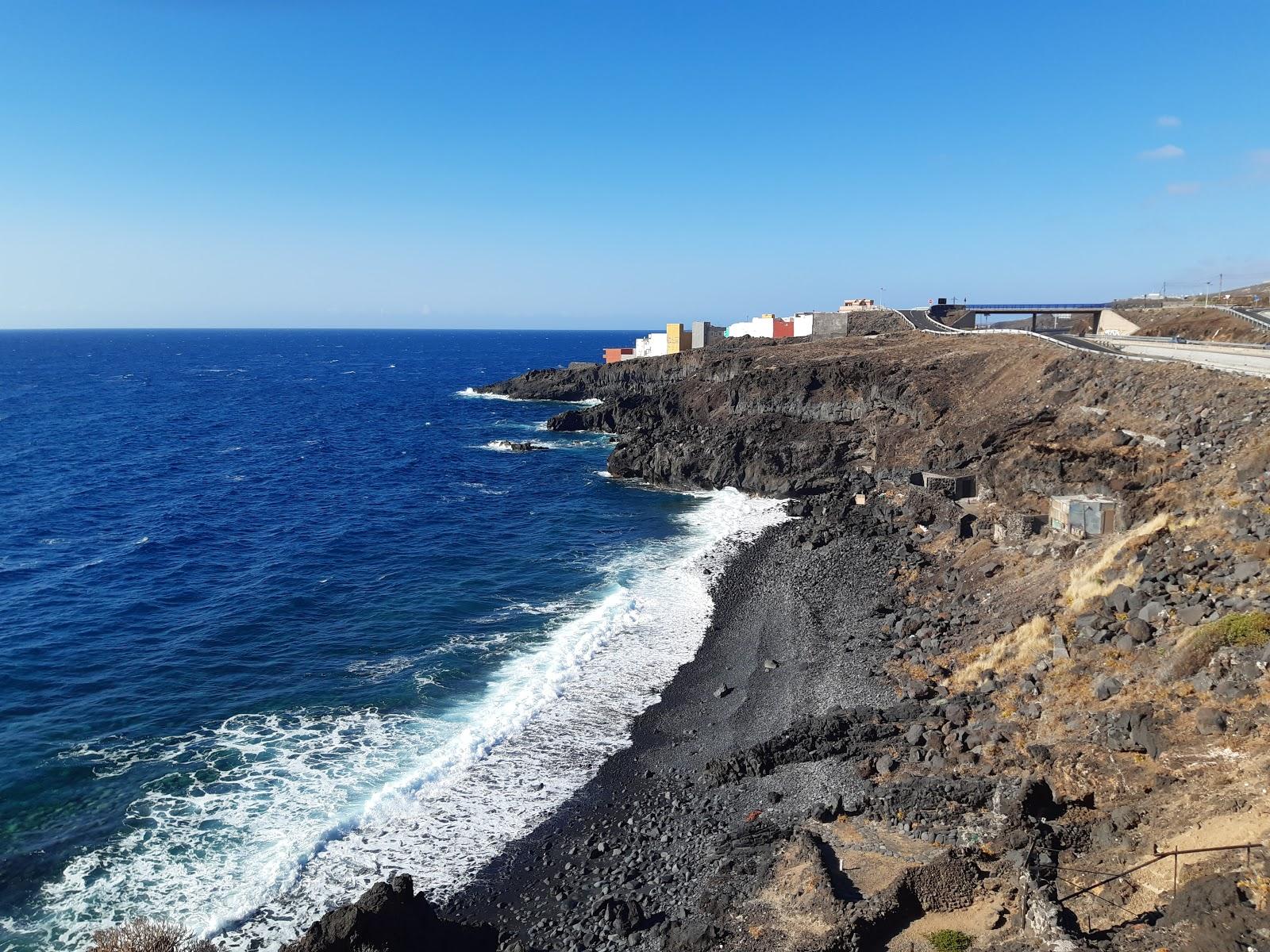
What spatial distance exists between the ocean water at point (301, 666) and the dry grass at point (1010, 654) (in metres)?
11.3

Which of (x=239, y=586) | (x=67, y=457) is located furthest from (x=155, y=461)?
(x=239, y=586)

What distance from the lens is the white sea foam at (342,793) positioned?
19.5m

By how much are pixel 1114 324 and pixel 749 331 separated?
161 ft

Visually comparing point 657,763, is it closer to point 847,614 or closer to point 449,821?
point 449,821

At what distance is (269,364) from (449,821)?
199928 millimetres

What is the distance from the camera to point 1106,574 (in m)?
27.7

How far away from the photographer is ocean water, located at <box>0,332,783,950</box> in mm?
20812

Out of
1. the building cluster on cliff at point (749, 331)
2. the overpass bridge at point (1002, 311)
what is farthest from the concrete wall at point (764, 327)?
the overpass bridge at point (1002, 311)

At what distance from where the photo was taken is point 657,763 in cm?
2511

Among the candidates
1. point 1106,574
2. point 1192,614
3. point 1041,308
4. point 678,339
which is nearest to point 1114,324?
point 1041,308

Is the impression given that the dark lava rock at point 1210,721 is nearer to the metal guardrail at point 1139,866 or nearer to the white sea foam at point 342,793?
the metal guardrail at point 1139,866

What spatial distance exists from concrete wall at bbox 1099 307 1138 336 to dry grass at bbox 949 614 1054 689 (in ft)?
207

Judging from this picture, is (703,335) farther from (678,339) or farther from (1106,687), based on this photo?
(1106,687)

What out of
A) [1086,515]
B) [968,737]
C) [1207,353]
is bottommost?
[968,737]
